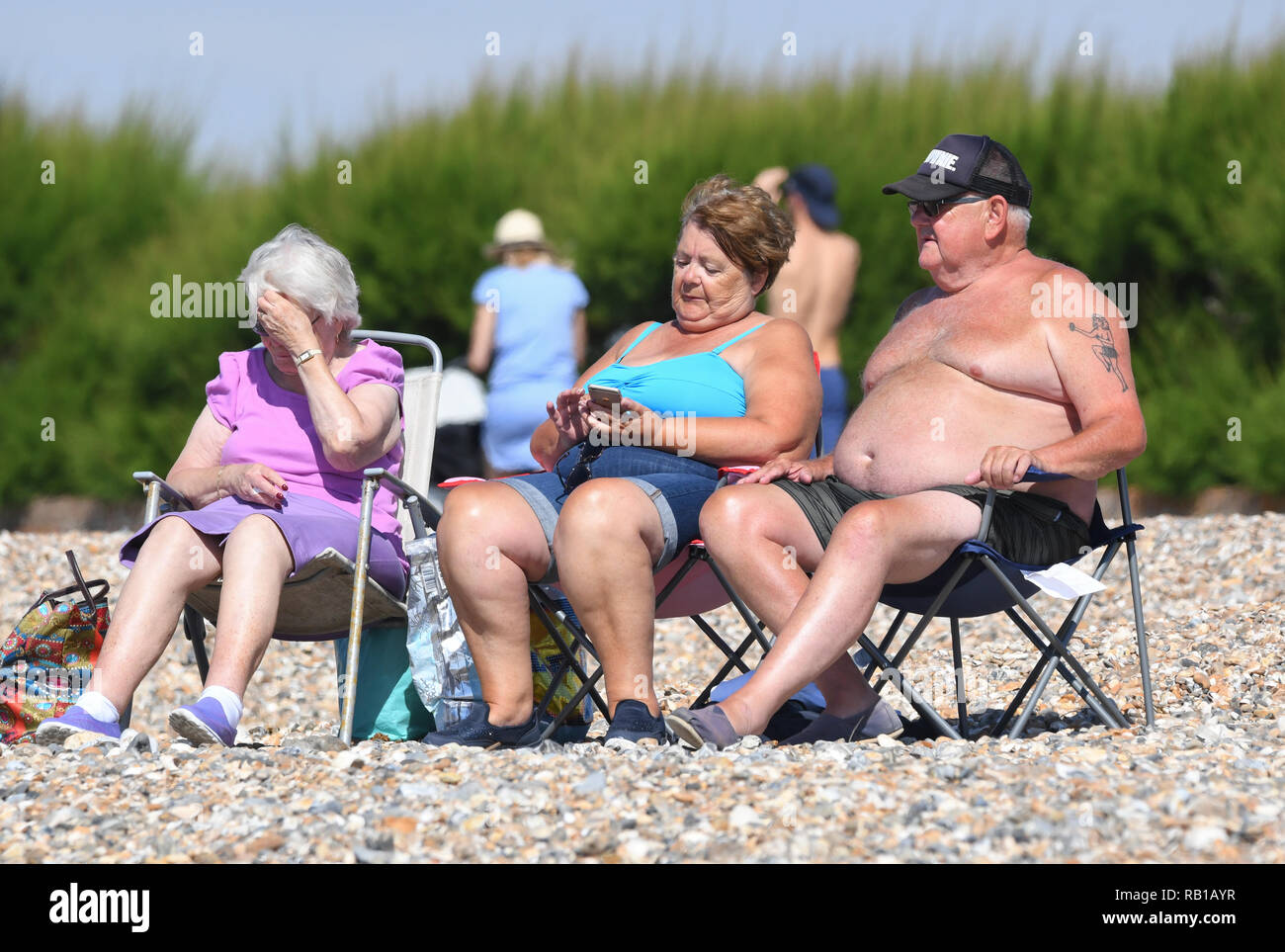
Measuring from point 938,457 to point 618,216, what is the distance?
18.4 feet

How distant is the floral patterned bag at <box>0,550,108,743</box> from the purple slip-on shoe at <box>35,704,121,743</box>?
31cm

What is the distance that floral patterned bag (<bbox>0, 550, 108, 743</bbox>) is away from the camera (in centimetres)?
383

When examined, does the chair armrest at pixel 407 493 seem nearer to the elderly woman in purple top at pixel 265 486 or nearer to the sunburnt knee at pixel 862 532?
the elderly woman in purple top at pixel 265 486

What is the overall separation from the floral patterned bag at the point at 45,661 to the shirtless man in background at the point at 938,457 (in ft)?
5.33

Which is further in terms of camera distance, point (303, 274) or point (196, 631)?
point (196, 631)

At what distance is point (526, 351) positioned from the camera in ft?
A: 23.0

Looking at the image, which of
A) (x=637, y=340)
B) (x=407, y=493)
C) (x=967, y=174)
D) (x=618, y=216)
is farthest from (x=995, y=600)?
(x=618, y=216)

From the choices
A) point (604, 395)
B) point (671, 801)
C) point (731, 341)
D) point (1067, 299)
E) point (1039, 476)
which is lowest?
point (671, 801)

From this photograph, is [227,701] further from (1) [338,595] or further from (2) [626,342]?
(2) [626,342]

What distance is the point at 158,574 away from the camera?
3662mm

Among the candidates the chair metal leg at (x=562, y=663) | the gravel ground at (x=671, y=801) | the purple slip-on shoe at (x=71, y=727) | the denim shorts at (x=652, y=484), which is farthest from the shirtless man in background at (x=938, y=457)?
the purple slip-on shoe at (x=71, y=727)

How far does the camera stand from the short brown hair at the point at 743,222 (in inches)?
151

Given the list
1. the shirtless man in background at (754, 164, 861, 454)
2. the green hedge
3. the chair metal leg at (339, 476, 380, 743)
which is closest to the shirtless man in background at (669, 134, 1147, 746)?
the chair metal leg at (339, 476, 380, 743)

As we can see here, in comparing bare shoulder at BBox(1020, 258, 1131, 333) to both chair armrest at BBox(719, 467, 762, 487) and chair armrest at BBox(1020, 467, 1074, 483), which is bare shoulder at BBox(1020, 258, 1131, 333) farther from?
chair armrest at BBox(719, 467, 762, 487)
